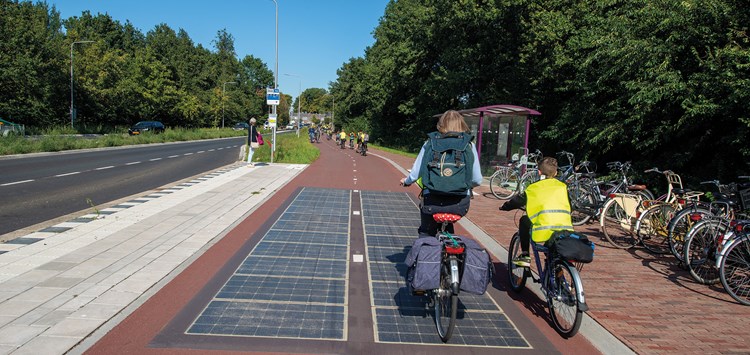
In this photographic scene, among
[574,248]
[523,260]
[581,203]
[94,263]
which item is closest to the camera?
[574,248]

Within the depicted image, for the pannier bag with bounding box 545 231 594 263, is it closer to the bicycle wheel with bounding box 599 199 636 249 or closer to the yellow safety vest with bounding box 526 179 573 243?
the yellow safety vest with bounding box 526 179 573 243

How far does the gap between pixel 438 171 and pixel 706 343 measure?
2649 mm

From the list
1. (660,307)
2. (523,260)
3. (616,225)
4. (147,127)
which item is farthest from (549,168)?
(147,127)

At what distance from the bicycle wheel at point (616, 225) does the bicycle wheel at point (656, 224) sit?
24cm

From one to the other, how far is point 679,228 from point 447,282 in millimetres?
4376

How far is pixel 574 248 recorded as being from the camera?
403 cm

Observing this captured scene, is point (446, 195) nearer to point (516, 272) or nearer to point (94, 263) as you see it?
point (516, 272)

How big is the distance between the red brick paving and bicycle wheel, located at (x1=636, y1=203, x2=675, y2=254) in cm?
20

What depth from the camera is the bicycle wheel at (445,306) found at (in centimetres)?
388

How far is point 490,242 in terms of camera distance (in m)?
7.64

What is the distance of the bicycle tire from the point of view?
6.30 m

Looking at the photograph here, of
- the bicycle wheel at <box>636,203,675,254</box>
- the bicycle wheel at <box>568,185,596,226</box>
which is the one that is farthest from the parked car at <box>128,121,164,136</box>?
the bicycle wheel at <box>636,203,675,254</box>

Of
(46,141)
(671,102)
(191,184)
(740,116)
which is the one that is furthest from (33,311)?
(46,141)

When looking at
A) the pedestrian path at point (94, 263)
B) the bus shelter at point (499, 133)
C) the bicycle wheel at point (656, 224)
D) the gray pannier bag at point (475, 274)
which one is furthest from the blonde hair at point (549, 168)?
the bus shelter at point (499, 133)
